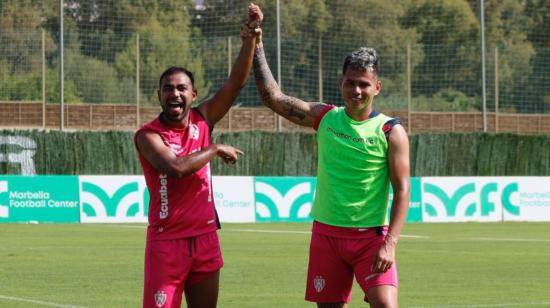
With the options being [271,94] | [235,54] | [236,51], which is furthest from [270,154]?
[271,94]

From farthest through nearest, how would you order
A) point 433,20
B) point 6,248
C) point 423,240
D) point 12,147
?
point 433,20
point 12,147
point 423,240
point 6,248

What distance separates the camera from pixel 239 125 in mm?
39906

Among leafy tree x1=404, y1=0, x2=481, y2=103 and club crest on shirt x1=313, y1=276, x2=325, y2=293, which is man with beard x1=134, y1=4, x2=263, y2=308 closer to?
club crest on shirt x1=313, y1=276, x2=325, y2=293

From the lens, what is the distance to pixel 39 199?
28.1 metres

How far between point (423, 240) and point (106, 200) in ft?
28.4

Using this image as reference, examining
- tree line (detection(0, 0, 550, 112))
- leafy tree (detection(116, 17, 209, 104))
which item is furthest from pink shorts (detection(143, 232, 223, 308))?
leafy tree (detection(116, 17, 209, 104))

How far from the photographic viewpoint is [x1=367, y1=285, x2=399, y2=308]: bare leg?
752 cm

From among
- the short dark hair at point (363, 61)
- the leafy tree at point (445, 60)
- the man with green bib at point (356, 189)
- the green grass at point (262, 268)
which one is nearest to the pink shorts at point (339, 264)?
the man with green bib at point (356, 189)

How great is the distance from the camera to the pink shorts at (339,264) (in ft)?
25.1

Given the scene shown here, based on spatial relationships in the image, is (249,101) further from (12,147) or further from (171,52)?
(12,147)

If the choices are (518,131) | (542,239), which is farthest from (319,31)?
(542,239)

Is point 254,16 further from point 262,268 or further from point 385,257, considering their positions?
point 262,268

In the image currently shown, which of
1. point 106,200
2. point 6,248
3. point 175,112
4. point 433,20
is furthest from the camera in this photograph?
point 433,20

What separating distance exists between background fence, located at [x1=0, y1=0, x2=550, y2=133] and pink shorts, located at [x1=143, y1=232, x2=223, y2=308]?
25.3m
